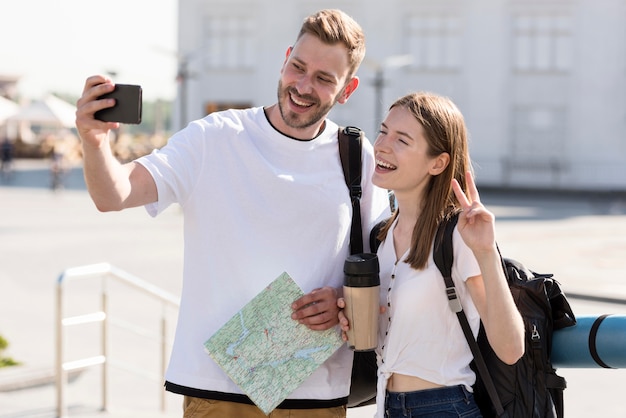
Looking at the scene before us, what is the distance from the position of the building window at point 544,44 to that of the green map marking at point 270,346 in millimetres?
38227

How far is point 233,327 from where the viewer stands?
2.76 m

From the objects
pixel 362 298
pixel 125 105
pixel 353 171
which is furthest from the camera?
pixel 353 171

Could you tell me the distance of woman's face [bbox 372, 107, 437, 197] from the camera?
2748 mm

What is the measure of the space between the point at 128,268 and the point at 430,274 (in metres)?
12.7

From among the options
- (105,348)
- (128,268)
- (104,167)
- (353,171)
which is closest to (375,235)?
(353,171)

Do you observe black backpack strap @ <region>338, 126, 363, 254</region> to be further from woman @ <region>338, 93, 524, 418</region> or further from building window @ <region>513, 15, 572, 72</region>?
building window @ <region>513, 15, 572, 72</region>

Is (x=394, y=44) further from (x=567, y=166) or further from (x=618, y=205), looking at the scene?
(x=618, y=205)

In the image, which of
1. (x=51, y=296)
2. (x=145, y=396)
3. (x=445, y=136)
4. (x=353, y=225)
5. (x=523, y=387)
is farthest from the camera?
(x=51, y=296)

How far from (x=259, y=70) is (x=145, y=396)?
1367 inches

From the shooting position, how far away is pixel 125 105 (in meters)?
2.35

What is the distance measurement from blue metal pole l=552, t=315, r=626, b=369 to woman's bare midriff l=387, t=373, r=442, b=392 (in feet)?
1.22

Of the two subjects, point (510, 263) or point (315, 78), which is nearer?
point (510, 263)

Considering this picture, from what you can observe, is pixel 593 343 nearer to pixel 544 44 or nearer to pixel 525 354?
pixel 525 354

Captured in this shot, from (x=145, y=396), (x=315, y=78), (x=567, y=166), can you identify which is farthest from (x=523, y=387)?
(x=567, y=166)
